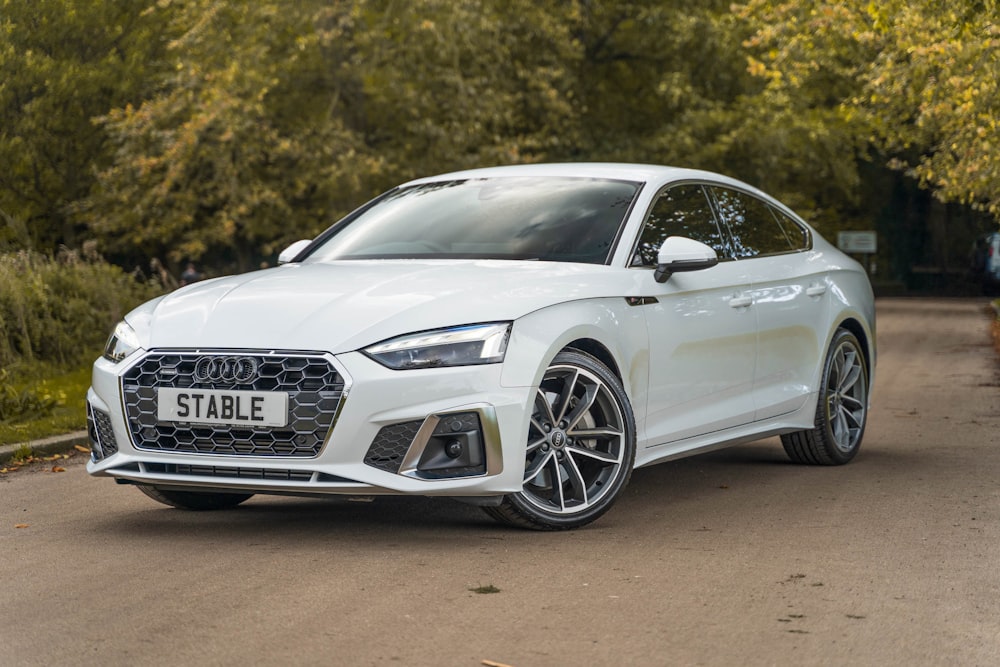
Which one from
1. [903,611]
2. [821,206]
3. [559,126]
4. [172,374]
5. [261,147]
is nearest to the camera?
[903,611]

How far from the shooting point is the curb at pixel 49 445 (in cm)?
918

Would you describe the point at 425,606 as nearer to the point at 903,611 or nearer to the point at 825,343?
the point at 903,611

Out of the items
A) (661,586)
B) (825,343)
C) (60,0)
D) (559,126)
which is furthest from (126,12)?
(661,586)

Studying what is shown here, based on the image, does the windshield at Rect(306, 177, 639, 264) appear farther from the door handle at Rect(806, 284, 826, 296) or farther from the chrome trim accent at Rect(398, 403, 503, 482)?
the door handle at Rect(806, 284, 826, 296)

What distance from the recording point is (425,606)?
5.11m

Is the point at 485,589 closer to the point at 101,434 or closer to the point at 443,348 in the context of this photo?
the point at 443,348

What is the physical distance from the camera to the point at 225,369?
600 cm

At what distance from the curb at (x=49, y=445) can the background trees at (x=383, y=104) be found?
999 centimetres

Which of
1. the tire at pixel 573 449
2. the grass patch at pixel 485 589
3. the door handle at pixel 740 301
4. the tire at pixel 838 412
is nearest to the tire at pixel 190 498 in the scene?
the tire at pixel 573 449

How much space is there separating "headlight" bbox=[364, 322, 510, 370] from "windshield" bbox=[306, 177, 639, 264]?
100 centimetres

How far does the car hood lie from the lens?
599cm

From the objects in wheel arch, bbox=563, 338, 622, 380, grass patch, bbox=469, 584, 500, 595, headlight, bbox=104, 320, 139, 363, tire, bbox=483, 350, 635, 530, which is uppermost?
headlight, bbox=104, 320, 139, 363

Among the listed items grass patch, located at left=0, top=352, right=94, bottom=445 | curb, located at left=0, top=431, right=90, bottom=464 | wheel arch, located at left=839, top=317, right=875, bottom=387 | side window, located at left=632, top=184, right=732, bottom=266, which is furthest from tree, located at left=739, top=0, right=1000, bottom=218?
curb, located at left=0, top=431, right=90, bottom=464

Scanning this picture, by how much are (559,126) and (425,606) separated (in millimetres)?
28043
